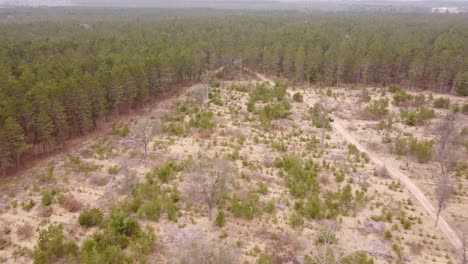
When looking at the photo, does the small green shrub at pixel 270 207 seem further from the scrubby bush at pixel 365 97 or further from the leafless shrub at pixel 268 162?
the scrubby bush at pixel 365 97

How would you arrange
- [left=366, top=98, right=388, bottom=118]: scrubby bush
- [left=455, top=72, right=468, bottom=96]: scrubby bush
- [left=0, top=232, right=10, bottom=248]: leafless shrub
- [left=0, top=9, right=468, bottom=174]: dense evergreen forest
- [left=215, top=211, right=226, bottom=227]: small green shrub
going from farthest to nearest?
[left=455, top=72, right=468, bottom=96]: scrubby bush < [left=366, top=98, right=388, bottom=118]: scrubby bush < [left=0, top=9, right=468, bottom=174]: dense evergreen forest < [left=215, top=211, right=226, bottom=227]: small green shrub < [left=0, top=232, right=10, bottom=248]: leafless shrub

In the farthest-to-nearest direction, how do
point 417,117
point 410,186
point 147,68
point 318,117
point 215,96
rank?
point 215,96 < point 147,68 < point 318,117 < point 417,117 < point 410,186

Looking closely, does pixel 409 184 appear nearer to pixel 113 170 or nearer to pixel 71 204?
pixel 113 170

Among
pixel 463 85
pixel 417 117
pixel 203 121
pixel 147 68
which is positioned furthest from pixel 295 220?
pixel 463 85

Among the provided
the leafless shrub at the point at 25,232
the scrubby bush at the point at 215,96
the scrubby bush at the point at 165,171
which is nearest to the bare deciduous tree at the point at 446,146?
the scrubby bush at the point at 165,171

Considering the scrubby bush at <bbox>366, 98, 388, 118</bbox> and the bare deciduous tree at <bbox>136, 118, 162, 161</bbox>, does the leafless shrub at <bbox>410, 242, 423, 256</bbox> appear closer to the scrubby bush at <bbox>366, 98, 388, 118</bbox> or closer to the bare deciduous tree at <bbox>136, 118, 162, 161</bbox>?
the bare deciduous tree at <bbox>136, 118, 162, 161</bbox>

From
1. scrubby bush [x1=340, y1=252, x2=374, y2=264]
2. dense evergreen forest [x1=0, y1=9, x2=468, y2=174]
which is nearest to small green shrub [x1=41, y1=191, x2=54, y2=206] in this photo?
dense evergreen forest [x1=0, y1=9, x2=468, y2=174]

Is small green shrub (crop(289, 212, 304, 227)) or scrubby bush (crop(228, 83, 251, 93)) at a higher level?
scrubby bush (crop(228, 83, 251, 93))
